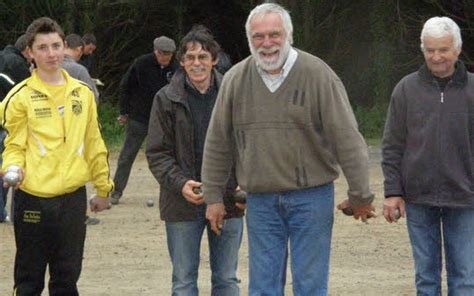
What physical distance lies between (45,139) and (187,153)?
795 millimetres

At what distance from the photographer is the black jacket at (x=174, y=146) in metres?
7.70

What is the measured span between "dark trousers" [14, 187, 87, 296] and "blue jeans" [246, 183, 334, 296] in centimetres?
125

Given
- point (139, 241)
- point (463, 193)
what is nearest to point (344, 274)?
point (139, 241)

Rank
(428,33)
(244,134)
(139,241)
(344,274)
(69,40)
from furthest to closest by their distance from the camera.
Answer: (69,40)
(139,241)
(344,274)
(428,33)
(244,134)

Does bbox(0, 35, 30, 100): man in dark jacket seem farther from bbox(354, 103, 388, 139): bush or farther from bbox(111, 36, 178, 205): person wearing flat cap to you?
bbox(354, 103, 388, 139): bush

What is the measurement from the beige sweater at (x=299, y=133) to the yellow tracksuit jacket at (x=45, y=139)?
1198 millimetres

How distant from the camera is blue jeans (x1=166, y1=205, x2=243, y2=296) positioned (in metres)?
7.78

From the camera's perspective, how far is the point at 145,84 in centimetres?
1530

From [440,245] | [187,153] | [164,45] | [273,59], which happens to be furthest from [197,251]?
[164,45]

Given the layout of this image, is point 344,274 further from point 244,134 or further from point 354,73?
point 354,73

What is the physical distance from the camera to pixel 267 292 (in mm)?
6988

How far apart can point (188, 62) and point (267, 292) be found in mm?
1461

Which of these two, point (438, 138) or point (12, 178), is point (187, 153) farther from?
point (438, 138)

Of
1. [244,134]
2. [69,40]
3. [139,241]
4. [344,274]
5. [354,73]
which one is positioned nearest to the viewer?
[244,134]
